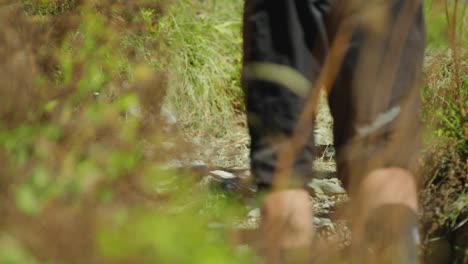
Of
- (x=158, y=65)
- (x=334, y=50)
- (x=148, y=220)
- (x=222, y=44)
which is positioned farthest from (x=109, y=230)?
(x=222, y=44)

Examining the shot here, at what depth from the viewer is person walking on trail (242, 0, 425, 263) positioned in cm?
208

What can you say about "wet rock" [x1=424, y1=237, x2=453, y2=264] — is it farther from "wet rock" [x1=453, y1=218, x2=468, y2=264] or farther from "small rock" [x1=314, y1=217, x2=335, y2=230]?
"small rock" [x1=314, y1=217, x2=335, y2=230]

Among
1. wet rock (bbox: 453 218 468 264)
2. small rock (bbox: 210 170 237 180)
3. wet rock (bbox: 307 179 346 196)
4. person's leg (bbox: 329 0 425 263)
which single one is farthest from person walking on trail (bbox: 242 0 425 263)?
small rock (bbox: 210 170 237 180)

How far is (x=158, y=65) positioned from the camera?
16.5ft

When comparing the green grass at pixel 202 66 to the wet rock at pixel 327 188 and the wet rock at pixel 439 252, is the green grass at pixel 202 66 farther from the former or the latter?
the wet rock at pixel 439 252

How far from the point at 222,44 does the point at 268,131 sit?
12.5 feet

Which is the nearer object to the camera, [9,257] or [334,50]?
[9,257]

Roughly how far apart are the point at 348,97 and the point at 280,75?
7.3 inches

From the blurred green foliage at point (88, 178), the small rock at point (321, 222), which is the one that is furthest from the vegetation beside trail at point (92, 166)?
the small rock at point (321, 222)

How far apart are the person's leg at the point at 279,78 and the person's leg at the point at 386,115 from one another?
104 mm

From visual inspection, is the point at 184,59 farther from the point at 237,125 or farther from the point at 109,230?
the point at 109,230

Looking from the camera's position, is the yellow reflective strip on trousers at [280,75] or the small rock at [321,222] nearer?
the yellow reflective strip on trousers at [280,75]

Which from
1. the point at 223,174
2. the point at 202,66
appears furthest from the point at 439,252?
the point at 202,66

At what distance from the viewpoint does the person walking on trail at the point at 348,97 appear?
2080 mm
